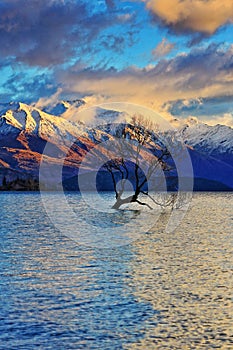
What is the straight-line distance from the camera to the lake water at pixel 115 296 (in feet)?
75.8

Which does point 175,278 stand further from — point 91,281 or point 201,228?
point 201,228

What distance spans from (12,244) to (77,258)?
10.9 meters

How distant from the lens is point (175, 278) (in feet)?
116

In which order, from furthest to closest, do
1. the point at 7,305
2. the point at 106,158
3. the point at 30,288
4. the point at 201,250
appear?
the point at 106,158, the point at 201,250, the point at 30,288, the point at 7,305

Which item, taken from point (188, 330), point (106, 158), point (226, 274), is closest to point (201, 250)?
point (226, 274)

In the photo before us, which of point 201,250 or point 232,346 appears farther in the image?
point 201,250

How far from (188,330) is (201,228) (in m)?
50.0

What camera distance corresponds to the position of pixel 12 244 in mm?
51750

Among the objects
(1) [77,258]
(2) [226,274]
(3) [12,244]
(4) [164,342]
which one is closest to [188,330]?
(4) [164,342]

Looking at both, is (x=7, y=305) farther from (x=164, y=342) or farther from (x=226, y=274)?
(x=226, y=274)

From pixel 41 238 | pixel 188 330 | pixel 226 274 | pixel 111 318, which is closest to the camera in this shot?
pixel 188 330

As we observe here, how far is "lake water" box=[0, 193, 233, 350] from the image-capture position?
75.8 feet

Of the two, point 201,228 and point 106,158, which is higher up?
point 106,158

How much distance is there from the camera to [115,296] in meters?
30.3
